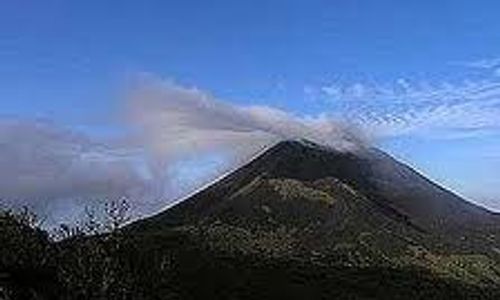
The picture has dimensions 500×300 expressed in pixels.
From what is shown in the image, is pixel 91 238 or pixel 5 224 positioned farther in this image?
pixel 5 224

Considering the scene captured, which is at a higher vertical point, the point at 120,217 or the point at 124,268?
the point at 120,217

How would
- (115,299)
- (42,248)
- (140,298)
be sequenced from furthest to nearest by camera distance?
(42,248)
(140,298)
(115,299)

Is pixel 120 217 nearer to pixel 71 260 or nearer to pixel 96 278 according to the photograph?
pixel 96 278

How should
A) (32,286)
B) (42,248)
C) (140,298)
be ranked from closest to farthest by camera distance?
(140,298), (32,286), (42,248)

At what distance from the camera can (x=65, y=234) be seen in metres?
120

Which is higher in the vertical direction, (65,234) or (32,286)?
(65,234)

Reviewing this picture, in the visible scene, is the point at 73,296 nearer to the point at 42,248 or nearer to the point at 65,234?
the point at 65,234

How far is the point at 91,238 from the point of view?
113812 millimetres

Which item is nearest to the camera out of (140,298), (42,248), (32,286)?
(140,298)

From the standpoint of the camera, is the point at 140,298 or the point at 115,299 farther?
the point at 140,298

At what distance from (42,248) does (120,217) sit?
135ft

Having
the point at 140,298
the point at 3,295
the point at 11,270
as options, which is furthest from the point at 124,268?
the point at 11,270

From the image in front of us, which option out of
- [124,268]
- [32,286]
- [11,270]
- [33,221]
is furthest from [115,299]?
[33,221]

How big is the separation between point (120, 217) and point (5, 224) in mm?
46537
